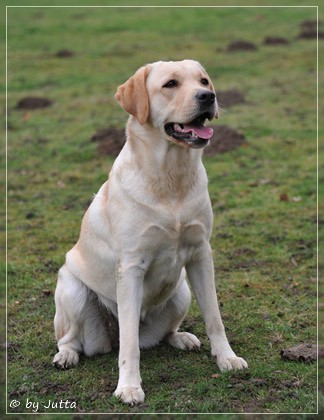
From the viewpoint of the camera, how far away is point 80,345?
17.4 feet

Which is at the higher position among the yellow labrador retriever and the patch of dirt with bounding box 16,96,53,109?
the yellow labrador retriever

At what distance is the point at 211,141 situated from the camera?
11234 mm

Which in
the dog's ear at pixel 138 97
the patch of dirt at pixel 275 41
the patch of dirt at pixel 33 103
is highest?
the dog's ear at pixel 138 97

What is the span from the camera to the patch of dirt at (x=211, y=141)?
11.0 metres

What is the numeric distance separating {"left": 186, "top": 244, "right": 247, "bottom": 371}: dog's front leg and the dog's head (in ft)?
2.65

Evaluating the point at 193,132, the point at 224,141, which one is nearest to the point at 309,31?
the point at 224,141

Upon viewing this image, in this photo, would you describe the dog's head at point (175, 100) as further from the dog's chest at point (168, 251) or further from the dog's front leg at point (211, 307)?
the dog's front leg at point (211, 307)

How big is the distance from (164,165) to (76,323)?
1332 millimetres

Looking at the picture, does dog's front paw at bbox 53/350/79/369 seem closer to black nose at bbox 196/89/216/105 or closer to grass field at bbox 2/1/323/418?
grass field at bbox 2/1/323/418

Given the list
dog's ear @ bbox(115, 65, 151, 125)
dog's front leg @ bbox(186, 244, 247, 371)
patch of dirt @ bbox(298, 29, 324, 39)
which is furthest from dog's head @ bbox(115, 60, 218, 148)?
patch of dirt @ bbox(298, 29, 324, 39)

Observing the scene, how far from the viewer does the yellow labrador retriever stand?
458 centimetres

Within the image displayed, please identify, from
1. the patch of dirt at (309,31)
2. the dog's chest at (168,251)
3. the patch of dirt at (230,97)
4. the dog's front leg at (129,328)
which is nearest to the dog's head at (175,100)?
the dog's chest at (168,251)

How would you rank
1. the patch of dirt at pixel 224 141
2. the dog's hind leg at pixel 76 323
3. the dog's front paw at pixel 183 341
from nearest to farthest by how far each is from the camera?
the dog's hind leg at pixel 76 323 < the dog's front paw at pixel 183 341 < the patch of dirt at pixel 224 141

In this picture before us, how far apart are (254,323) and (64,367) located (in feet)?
5.11
